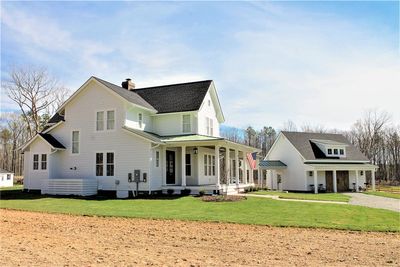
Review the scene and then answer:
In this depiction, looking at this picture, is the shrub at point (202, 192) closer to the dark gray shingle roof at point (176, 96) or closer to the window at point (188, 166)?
the window at point (188, 166)

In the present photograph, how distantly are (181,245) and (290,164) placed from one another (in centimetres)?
2975

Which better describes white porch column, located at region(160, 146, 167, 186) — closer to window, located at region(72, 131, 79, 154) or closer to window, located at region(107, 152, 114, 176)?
window, located at region(107, 152, 114, 176)

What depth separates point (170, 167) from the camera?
997 inches

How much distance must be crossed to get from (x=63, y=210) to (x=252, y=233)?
928 centimetres

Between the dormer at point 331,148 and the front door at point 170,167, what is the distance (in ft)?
61.9

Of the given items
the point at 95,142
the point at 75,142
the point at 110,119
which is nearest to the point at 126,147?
the point at 110,119

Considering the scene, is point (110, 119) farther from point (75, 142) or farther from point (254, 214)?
point (254, 214)

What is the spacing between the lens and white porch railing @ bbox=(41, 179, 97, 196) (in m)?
23.2

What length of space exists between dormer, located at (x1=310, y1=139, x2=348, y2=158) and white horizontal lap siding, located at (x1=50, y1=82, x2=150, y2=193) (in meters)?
21.9

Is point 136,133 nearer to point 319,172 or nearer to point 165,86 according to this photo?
point 165,86

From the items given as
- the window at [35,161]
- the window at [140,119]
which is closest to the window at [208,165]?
the window at [140,119]

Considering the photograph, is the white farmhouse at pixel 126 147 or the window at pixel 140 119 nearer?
the white farmhouse at pixel 126 147

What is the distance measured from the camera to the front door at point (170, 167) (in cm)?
2511

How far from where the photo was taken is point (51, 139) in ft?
84.8
